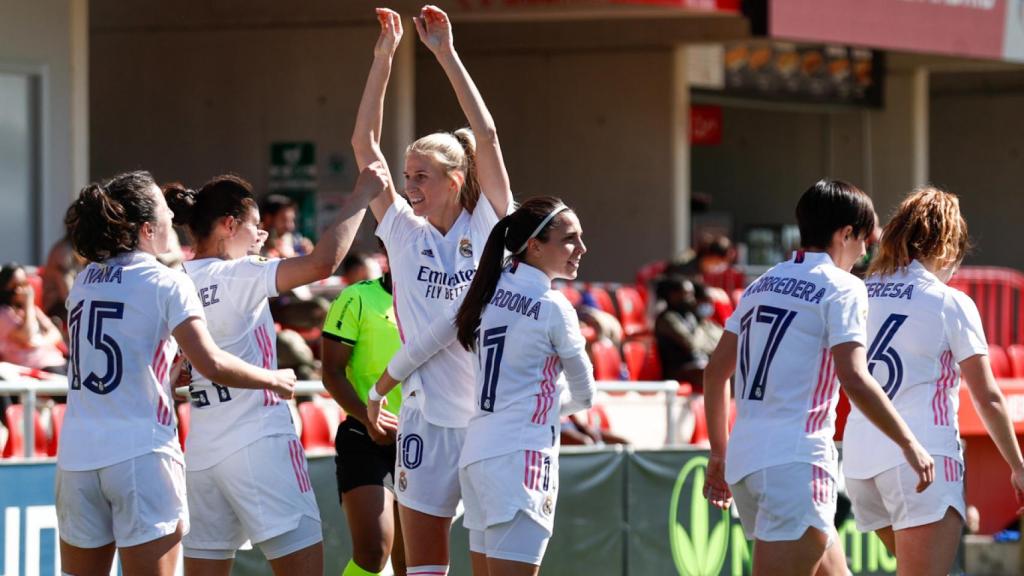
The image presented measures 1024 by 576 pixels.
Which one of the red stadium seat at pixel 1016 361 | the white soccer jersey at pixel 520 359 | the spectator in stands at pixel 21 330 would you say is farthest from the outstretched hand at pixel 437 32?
the red stadium seat at pixel 1016 361

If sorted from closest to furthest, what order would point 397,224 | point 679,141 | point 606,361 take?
1. point 397,224
2. point 606,361
3. point 679,141

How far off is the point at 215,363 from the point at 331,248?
0.57 metres

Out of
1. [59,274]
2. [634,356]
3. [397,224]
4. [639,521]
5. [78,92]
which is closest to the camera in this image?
[397,224]

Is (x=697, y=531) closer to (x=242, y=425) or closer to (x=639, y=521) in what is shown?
(x=639, y=521)

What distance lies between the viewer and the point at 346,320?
6.76 m

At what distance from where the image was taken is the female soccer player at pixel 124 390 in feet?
17.0

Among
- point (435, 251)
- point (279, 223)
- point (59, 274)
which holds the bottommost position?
point (59, 274)

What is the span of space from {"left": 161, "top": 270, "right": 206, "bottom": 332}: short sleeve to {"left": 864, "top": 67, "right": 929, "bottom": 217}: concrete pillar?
19418mm

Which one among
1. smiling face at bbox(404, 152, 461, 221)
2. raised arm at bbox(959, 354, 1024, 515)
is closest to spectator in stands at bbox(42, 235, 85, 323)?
smiling face at bbox(404, 152, 461, 221)

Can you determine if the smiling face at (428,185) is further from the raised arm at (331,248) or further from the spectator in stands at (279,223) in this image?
the spectator in stands at (279,223)

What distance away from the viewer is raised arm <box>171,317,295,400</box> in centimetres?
519

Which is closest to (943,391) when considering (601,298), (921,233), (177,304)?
(921,233)

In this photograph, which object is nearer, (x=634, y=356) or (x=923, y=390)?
(x=923, y=390)

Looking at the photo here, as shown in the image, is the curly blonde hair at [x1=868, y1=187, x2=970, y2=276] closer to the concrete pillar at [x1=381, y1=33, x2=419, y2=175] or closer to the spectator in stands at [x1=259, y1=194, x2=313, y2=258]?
the spectator in stands at [x1=259, y1=194, x2=313, y2=258]
